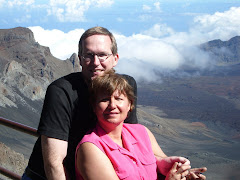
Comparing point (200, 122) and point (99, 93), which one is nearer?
point (99, 93)

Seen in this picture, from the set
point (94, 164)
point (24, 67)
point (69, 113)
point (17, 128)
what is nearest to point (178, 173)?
point (94, 164)

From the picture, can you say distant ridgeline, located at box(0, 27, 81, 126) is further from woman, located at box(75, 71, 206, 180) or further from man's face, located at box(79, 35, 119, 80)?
woman, located at box(75, 71, 206, 180)

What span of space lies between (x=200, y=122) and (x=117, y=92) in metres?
142

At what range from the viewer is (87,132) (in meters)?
2.90

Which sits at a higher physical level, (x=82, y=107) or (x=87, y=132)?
(x=82, y=107)

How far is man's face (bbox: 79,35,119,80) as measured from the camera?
3018 millimetres

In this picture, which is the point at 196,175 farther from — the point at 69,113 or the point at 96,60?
the point at 96,60

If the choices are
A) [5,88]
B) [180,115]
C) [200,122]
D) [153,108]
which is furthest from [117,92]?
[153,108]

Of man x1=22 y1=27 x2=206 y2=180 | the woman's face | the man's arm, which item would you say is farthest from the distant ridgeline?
the woman's face

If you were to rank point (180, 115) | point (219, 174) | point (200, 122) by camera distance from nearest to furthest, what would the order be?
1. point (219, 174)
2. point (200, 122)
3. point (180, 115)

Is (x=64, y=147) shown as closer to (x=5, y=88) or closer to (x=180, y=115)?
(x=5, y=88)

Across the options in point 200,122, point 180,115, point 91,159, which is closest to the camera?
point 91,159

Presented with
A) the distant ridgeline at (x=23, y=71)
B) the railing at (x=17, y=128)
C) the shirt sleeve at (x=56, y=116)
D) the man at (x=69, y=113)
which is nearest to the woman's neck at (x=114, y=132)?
the man at (x=69, y=113)

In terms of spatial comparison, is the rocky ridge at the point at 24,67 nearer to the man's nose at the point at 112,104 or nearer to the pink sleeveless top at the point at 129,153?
the pink sleeveless top at the point at 129,153
